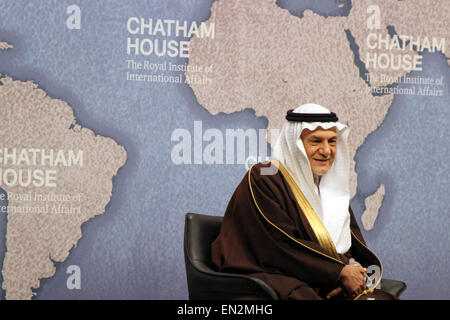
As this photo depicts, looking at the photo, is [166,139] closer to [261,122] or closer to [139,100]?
[139,100]

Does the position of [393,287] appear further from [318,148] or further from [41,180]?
[41,180]

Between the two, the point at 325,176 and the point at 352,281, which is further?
the point at 325,176

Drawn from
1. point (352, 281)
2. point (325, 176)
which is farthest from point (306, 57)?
point (352, 281)

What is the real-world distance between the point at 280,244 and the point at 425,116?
1.98m

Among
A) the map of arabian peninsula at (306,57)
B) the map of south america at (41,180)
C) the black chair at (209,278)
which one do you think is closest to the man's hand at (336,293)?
the black chair at (209,278)

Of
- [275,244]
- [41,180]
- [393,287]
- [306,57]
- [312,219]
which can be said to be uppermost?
[306,57]

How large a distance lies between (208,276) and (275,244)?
326 millimetres

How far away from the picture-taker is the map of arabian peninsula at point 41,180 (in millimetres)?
3684

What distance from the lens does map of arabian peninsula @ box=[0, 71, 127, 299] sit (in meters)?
3.68

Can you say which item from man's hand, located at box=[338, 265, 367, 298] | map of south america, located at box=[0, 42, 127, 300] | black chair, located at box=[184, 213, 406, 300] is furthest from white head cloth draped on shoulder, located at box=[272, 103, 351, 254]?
map of south america, located at box=[0, 42, 127, 300]

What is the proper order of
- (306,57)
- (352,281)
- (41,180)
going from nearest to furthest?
(352,281)
(41,180)
(306,57)

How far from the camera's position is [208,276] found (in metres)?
2.76

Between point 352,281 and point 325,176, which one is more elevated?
point 325,176

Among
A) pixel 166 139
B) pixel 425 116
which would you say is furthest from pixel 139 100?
pixel 425 116
